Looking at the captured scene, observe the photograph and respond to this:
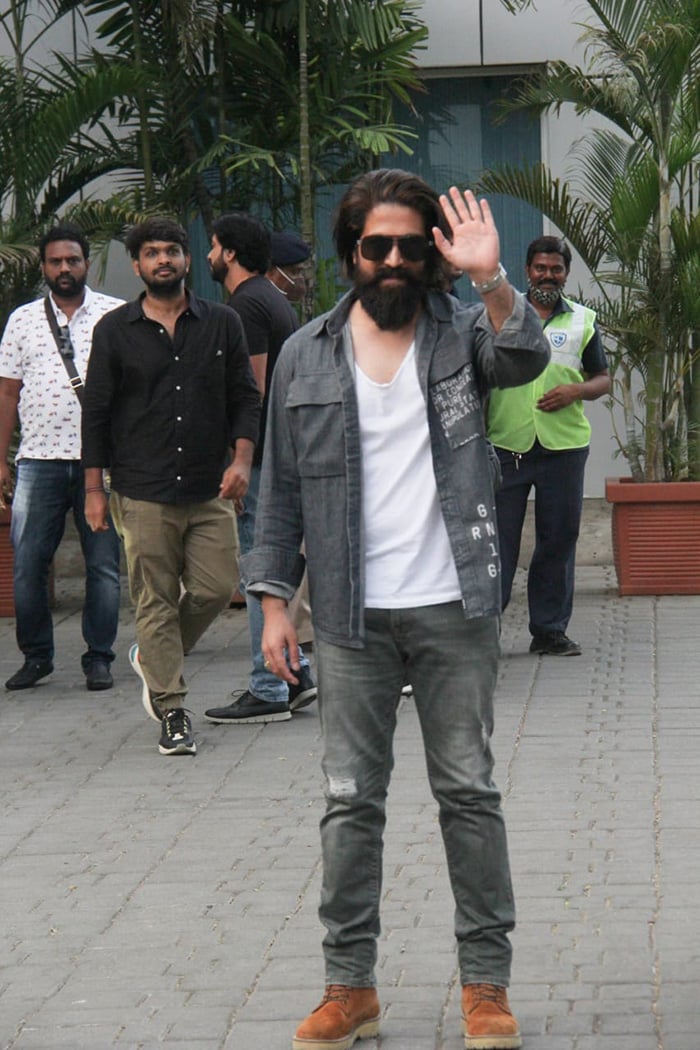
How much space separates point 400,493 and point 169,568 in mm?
3346

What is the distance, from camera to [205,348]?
7492mm

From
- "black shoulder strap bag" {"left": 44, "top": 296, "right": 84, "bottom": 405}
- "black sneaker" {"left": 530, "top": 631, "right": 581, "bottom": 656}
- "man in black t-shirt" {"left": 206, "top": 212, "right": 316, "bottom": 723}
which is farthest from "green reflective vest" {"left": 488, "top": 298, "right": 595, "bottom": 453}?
"black shoulder strap bag" {"left": 44, "top": 296, "right": 84, "bottom": 405}

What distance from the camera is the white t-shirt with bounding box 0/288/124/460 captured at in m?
8.69

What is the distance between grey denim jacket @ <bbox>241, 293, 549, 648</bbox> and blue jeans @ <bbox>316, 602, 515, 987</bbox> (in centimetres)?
9

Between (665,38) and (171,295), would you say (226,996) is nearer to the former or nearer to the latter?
(171,295)

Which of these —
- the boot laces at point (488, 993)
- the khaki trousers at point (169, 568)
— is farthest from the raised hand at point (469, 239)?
the khaki trousers at point (169, 568)

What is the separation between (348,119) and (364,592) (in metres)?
8.21

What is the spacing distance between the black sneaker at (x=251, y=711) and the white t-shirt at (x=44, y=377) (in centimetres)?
149

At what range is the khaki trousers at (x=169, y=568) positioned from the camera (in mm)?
7410

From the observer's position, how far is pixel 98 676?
29.1 ft

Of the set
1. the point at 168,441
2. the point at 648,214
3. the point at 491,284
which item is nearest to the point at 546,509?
the point at 168,441

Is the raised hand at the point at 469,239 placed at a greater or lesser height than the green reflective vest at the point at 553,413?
greater

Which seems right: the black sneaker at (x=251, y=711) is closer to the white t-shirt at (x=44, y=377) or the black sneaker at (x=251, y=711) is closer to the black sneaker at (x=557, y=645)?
the white t-shirt at (x=44, y=377)

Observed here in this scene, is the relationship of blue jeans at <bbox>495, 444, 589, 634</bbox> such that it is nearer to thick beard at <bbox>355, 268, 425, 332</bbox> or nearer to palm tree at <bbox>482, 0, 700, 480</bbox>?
palm tree at <bbox>482, 0, 700, 480</bbox>
